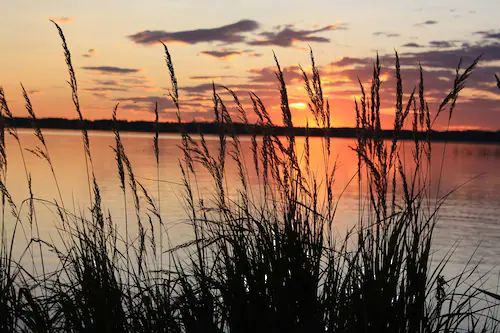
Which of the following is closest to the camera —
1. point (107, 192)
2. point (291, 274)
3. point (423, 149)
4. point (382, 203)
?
point (291, 274)

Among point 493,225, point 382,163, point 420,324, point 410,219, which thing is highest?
point 382,163

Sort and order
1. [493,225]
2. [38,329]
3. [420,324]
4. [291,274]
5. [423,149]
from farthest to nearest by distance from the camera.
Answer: [493,225] → [423,149] → [420,324] → [291,274] → [38,329]

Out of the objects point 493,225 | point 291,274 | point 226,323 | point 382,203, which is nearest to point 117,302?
point 226,323

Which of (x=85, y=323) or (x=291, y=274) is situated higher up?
(x=291, y=274)

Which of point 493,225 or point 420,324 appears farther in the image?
point 493,225

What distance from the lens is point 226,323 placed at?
3.31 m

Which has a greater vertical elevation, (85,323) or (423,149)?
(423,149)

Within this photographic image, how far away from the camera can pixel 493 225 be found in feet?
40.3

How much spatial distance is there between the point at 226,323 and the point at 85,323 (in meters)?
0.85

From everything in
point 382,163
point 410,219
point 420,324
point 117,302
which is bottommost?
point 420,324

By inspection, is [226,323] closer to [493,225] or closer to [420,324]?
[420,324]

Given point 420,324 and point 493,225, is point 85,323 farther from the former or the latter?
point 493,225

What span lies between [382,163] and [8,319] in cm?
263

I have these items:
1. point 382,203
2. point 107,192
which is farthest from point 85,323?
Answer: point 107,192
